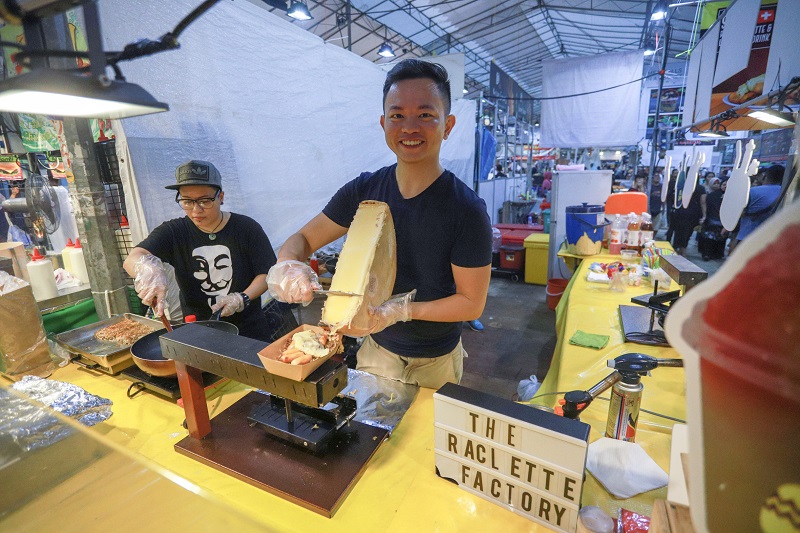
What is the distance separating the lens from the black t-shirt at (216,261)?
91.0 inches

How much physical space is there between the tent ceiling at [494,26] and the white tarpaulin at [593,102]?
166 cm

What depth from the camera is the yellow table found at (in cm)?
108

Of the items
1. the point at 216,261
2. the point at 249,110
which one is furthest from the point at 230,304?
the point at 249,110

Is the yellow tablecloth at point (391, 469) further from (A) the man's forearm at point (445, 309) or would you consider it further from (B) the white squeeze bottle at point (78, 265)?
(B) the white squeeze bottle at point (78, 265)

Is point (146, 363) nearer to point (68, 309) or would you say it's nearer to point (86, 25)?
point (86, 25)

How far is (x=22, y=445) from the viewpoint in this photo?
38.4 inches

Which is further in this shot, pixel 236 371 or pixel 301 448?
pixel 301 448

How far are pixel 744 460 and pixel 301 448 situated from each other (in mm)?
1113

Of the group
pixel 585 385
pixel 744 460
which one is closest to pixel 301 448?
pixel 744 460

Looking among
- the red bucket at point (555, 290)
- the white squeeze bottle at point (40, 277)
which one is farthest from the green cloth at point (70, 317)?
the red bucket at point (555, 290)

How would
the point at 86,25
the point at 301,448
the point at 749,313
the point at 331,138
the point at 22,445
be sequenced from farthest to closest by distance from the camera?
the point at 331,138 < the point at 301,448 < the point at 22,445 < the point at 86,25 < the point at 749,313

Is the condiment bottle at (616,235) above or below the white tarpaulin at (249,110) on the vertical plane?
below

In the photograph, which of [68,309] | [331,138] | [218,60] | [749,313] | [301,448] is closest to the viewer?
[749,313]

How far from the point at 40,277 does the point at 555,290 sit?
5.53 meters
